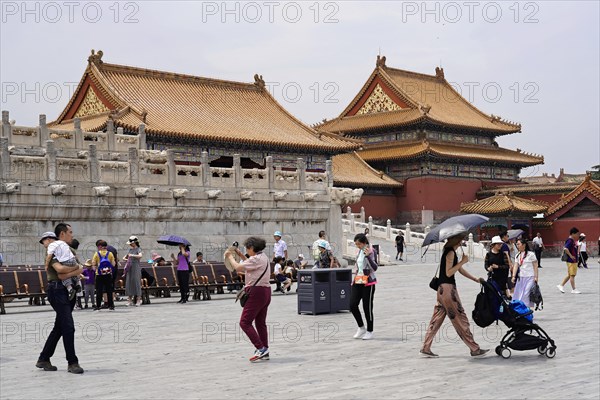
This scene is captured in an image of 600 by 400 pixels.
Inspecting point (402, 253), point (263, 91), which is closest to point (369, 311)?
point (402, 253)

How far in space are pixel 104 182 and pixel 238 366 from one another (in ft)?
51.9

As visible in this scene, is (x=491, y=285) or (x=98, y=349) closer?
(x=491, y=285)

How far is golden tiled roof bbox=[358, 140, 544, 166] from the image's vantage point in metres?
53.9

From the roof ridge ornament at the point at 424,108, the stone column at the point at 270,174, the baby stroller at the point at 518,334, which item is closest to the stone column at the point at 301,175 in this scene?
the stone column at the point at 270,174

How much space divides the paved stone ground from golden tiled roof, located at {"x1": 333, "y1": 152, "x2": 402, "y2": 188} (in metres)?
33.4

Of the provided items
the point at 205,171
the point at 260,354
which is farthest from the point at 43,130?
the point at 260,354

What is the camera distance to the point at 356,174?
52.3m

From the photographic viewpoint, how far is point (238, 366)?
33.7 feet

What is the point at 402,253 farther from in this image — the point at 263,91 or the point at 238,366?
the point at 238,366

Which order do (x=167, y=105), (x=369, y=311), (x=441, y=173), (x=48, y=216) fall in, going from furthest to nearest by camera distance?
1. (x=441, y=173)
2. (x=167, y=105)
3. (x=48, y=216)
4. (x=369, y=311)

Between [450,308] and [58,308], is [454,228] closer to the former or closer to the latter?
[450,308]

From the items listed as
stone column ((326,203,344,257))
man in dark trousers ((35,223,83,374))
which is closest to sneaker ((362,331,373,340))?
man in dark trousers ((35,223,83,374))

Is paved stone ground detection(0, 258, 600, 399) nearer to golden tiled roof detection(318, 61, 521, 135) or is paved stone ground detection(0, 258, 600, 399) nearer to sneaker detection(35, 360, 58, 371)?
sneaker detection(35, 360, 58, 371)

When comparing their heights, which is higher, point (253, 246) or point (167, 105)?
point (167, 105)
